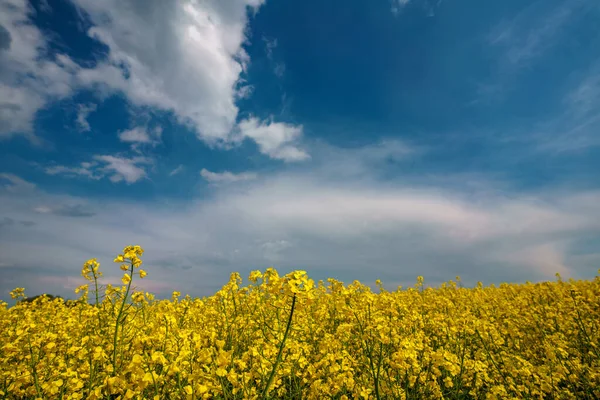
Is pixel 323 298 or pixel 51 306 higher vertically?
pixel 323 298

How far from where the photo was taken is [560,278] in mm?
15352

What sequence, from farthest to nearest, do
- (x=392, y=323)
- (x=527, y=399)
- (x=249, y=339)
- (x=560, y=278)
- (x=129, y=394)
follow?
(x=560, y=278)
(x=249, y=339)
(x=392, y=323)
(x=527, y=399)
(x=129, y=394)

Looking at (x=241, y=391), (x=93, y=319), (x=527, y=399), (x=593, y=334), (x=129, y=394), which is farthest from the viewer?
(x=593, y=334)

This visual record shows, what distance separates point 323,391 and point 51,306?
370 inches

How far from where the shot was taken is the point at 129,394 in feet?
9.16

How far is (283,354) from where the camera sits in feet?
15.5

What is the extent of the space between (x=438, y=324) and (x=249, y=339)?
3.73 metres

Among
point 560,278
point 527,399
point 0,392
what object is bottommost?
point 0,392

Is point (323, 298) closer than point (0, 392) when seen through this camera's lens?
No

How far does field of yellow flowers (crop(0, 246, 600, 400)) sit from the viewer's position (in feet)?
11.7

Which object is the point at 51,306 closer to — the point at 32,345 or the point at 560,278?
the point at 32,345

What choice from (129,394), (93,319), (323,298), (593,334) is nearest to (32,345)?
(93,319)

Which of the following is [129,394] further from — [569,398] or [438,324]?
[569,398]

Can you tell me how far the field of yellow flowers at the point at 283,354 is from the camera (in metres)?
3.57
